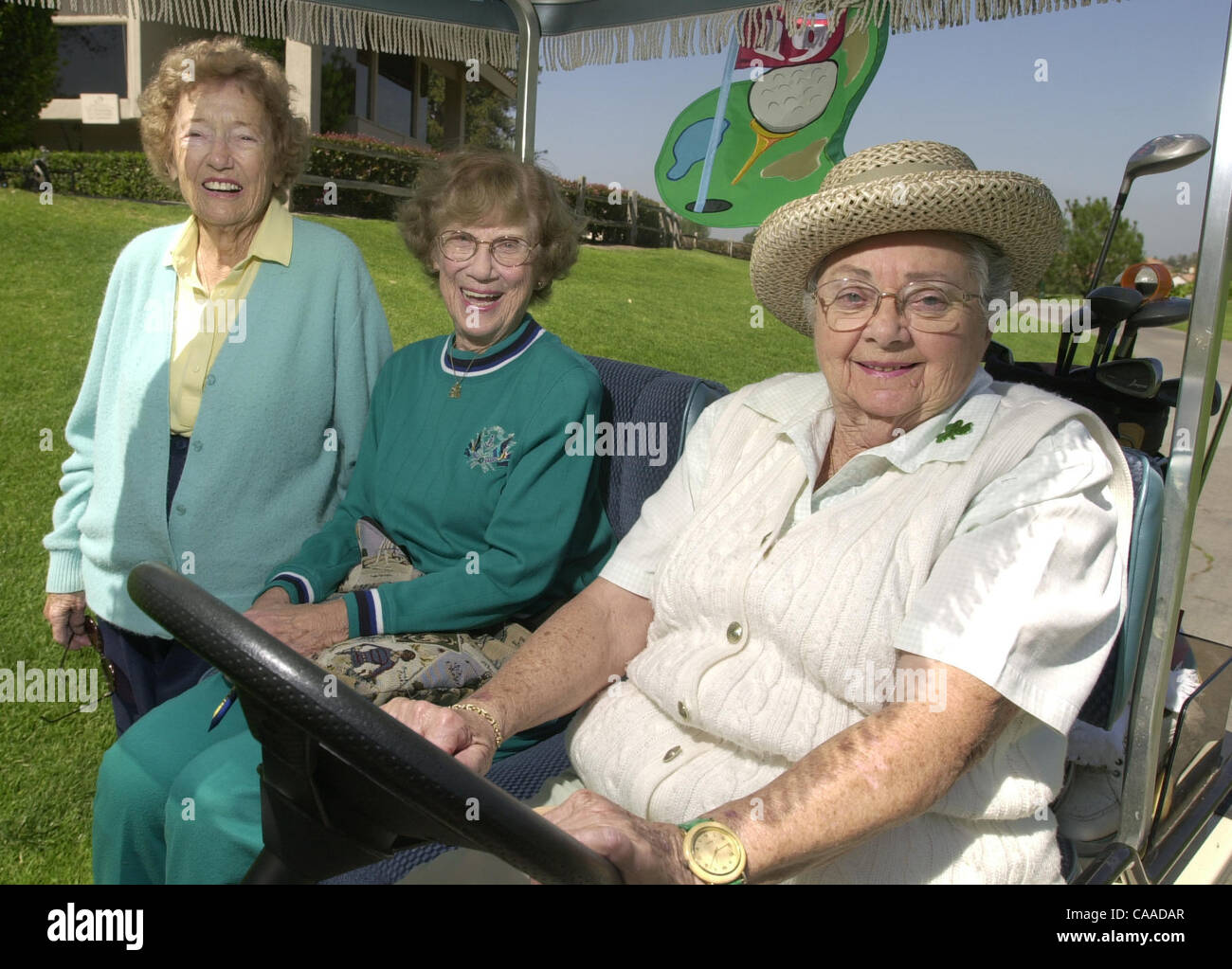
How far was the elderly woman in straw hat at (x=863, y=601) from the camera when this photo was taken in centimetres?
139

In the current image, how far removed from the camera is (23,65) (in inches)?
466

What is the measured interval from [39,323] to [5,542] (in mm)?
3513

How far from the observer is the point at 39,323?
7492 millimetres

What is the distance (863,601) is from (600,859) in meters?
0.66

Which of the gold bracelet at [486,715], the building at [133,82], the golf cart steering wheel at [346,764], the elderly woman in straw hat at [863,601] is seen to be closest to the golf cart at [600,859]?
the golf cart steering wheel at [346,764]

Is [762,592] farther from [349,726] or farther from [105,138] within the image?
[105,138]

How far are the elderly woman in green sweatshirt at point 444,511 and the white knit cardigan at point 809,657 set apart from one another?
0.39 metres

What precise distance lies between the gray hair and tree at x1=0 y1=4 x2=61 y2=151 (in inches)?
500

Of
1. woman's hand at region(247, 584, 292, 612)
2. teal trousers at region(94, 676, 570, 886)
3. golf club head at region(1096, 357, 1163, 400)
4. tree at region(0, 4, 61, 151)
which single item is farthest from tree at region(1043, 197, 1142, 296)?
tree at region(0, 4, 61, 151)

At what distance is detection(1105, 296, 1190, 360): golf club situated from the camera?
218cm

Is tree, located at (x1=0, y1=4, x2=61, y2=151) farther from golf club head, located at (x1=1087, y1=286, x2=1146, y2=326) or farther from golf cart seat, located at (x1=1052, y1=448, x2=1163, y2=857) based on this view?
golf cart seat, located at (x1=1052, y1=448, x2=1163, y2=857)

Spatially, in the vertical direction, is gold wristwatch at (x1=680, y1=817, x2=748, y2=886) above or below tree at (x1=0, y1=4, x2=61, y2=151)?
below

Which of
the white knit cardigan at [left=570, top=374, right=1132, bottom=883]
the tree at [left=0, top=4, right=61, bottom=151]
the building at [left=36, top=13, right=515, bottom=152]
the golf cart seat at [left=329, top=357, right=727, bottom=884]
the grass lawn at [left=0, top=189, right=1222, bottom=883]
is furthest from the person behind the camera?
the building at [left=36, top=13, right=515, bottom=152]
